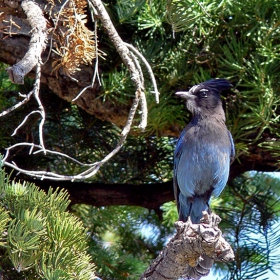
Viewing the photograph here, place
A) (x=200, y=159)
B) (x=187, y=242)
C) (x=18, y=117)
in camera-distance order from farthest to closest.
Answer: (x=200, y=159), (x=18, y=117), (x=187, y=242)

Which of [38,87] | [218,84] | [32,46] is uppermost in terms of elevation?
[32,46]

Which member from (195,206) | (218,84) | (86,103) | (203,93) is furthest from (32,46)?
(195,206)

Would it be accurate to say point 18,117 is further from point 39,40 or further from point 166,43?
point 39,40

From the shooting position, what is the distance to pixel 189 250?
1.40 m

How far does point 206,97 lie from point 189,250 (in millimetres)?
1145

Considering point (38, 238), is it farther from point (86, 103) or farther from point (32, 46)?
point (86, 103)

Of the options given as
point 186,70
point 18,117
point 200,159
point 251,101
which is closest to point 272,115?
point 251,101

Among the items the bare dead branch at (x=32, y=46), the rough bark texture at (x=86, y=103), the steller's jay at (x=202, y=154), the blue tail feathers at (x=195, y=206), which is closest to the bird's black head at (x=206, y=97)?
the steller's jay at (x=202, y=154)

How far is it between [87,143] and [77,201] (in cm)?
22

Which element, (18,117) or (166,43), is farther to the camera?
(18,117)

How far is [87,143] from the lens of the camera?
2430mm

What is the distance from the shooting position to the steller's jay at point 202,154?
2.32m

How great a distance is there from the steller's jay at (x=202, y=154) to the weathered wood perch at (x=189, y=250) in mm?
841

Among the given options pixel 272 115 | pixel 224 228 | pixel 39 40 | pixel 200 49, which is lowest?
pixel 224 228
